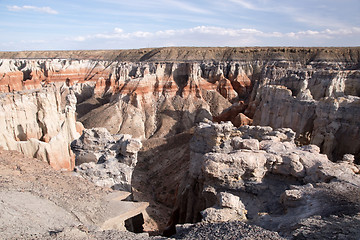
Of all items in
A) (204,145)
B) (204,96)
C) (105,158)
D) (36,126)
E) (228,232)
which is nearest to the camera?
(228,232)

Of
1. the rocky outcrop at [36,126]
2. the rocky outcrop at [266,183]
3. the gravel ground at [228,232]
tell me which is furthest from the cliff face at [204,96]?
the gravel ground at [228,232]

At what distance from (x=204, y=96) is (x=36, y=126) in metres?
36.6

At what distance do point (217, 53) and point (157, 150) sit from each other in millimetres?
65931

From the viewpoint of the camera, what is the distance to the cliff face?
2041 cm

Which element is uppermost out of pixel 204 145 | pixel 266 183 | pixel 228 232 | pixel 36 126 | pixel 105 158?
pixel 36 126

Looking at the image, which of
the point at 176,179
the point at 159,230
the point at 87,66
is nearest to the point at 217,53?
the point at 87,66

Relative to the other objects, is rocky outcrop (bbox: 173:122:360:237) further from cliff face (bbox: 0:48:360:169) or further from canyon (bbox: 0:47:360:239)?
cliff face (bbox: 0:48:360:169)

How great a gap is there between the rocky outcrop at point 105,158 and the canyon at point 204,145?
0.06 metres

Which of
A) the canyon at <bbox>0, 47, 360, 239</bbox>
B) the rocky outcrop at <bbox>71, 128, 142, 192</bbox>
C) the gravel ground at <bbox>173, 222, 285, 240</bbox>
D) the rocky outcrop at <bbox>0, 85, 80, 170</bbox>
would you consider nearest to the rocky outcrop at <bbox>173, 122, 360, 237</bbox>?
the canyon at <bbox>0, 47, 360, 239</bbox>

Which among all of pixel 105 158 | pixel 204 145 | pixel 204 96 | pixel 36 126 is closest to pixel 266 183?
pixel 204 145

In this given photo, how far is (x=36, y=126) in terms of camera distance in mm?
11680

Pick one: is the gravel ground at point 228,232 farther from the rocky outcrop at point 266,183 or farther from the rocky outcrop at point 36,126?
the rocky outcrop at point 36,126

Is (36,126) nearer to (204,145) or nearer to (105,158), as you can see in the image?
(105,158)

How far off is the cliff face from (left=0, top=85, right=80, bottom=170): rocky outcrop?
0.20ft
